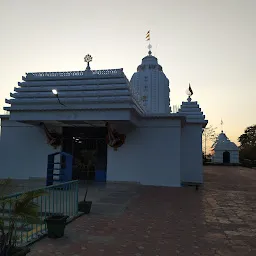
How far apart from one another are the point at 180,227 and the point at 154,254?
2.18 m

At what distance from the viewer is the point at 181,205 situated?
420 inches

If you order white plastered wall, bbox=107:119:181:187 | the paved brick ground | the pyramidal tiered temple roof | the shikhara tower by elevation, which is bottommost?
the paved brick ground

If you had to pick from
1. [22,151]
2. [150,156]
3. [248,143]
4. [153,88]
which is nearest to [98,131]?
[150,156]

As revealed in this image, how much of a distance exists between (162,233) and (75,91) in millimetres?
11204

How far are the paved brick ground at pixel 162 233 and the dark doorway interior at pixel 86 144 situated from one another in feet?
27.5

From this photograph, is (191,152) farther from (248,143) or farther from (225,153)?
(248,143)

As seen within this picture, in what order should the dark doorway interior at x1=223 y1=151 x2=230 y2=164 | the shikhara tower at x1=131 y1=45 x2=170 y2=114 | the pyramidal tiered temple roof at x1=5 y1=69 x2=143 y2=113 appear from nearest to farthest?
the pyramidal tiered temple roof at x1=5 y1=69 x2=143 y2=113
the shikhara tower at x1=131 y1=45 x2=170 y2=114
the dark doorway interior at x1=223 y1=151 x2=230 y2=164

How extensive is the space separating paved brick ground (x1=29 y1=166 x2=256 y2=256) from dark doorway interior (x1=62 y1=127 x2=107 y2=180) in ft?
27.5

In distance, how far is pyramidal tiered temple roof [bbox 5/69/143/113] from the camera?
15539mm

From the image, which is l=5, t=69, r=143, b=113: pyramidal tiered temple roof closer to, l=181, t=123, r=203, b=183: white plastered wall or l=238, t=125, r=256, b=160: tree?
l=181, t=123, r=203, b=183: white plastered wall

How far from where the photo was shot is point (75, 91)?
641 inches

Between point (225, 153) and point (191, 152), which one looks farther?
point (225, 153)

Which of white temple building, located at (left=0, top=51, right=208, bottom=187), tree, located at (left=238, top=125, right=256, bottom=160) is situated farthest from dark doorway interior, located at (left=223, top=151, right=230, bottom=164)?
white temple building, located at (left=0, top=51, right=208, bottom=187)

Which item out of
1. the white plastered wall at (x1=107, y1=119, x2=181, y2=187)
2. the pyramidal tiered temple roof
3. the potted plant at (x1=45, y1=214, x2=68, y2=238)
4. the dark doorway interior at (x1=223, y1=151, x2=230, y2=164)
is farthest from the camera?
the dark doorway interior at (x1=223, y1=151, x2=230, y2=164)
